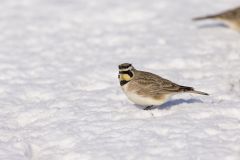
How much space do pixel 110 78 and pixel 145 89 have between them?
1.67m

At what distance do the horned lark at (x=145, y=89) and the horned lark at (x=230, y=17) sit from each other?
3.76 meters

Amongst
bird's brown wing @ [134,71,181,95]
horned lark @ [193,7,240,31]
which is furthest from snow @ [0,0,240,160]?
bird's brown wing @ [134,71,181,95]

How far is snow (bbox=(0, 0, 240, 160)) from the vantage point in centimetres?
692

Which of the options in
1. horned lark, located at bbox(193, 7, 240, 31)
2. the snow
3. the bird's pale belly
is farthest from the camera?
horned lark, located at bbox(193, 7, 240, 31)

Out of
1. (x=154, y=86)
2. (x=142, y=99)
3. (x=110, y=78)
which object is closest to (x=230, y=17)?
(x=110, y=78)

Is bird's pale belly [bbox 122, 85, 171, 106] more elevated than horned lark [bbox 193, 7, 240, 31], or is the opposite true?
horned lark [bbox 193, 7, 240, 31]

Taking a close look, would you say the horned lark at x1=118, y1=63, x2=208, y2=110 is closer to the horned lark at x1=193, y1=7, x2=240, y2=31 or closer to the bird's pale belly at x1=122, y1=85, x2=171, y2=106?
the bird's pale belly at x1=122, y1=85, x2=171, y2=106

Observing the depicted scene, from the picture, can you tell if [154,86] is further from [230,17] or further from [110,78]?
[230,17]

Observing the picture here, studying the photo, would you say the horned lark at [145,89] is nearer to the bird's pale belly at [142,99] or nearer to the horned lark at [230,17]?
the bird's pale belly at [142,99]

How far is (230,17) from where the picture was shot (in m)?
11.3

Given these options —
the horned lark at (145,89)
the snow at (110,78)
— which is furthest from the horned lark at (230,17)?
the horned lark at (145,89)

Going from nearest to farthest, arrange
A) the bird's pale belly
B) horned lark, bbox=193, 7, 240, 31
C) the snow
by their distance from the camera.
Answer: the snow → the bird's pale belly → horned lark, bbox=193, 7, 240, 31

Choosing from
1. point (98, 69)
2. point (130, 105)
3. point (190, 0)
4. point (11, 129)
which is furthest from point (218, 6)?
point (11, 129)

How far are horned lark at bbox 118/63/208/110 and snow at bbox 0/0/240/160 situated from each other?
18 cm
